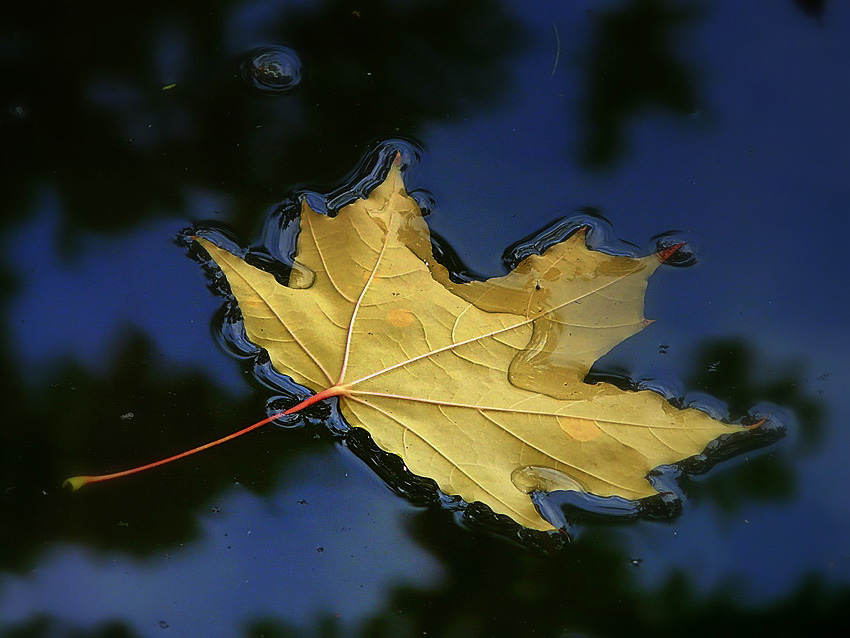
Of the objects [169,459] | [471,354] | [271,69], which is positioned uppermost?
[271,69]

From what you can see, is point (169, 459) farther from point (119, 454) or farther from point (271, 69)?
point (271, 69)

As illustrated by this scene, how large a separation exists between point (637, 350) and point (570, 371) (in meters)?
0.23

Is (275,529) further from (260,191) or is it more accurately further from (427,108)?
(427,108)

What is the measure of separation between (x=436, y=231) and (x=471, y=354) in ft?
1.11

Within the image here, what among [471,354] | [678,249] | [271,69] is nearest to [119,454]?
[471,354]

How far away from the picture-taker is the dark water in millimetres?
1345

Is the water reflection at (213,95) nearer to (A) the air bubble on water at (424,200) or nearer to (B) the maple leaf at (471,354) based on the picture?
(A) the air bubble on water at (424,200)

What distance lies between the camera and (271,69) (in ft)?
4.94

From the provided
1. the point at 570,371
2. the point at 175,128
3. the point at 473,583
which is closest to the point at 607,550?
the point at 473,583

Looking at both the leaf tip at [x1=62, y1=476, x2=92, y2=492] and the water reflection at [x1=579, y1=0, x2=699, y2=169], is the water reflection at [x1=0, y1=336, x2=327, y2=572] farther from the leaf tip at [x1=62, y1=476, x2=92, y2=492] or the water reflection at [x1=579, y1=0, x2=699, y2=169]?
the water reflection at [x1=579, y1=0, x2=699, y2=169]

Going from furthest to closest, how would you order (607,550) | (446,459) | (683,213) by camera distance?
(683,213) < (607,550) < (446,459)

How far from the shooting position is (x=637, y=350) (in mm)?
1384

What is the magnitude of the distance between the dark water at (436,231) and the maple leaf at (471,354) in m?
0.17

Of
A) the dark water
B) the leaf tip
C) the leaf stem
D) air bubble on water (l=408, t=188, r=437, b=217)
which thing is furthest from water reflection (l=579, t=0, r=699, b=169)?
the leaf tip
